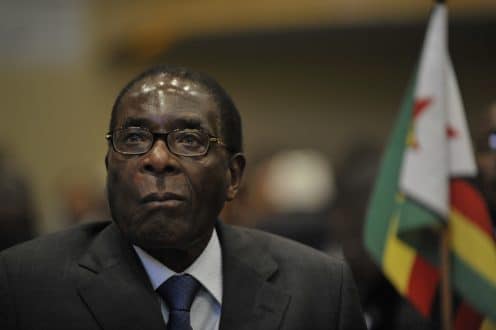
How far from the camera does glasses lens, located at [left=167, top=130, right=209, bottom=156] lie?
2.98 metres

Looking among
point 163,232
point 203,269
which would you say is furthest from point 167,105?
point 203,269

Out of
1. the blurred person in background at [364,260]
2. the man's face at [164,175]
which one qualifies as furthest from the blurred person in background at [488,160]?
the man's face at [164,175]

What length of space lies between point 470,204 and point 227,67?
30.3ft

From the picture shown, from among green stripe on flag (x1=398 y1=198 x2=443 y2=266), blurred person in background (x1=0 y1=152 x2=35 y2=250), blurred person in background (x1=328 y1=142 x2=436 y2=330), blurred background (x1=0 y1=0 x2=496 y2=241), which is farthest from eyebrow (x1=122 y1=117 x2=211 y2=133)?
blurred background (x1=0 y1=0 x2=496 y2=241)

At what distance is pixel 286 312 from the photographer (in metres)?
3.14

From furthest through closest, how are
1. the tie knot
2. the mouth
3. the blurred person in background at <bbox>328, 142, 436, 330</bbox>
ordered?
the blurred person in background at <bbox>328, 142, 436, 330</bbox> < the tie knot < the mouth

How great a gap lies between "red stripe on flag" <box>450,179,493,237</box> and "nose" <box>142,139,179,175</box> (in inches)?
64.1

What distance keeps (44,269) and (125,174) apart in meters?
0.35

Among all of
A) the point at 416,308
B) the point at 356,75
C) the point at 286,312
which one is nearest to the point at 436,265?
the point at 416,308

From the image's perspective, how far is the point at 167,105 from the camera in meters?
2.99

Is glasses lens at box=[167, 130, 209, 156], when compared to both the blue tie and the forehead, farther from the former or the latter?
the blue tie

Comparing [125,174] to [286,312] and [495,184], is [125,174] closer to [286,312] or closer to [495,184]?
[286,312]

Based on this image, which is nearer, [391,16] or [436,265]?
[436,265]

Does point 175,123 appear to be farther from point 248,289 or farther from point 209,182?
point 248,289
